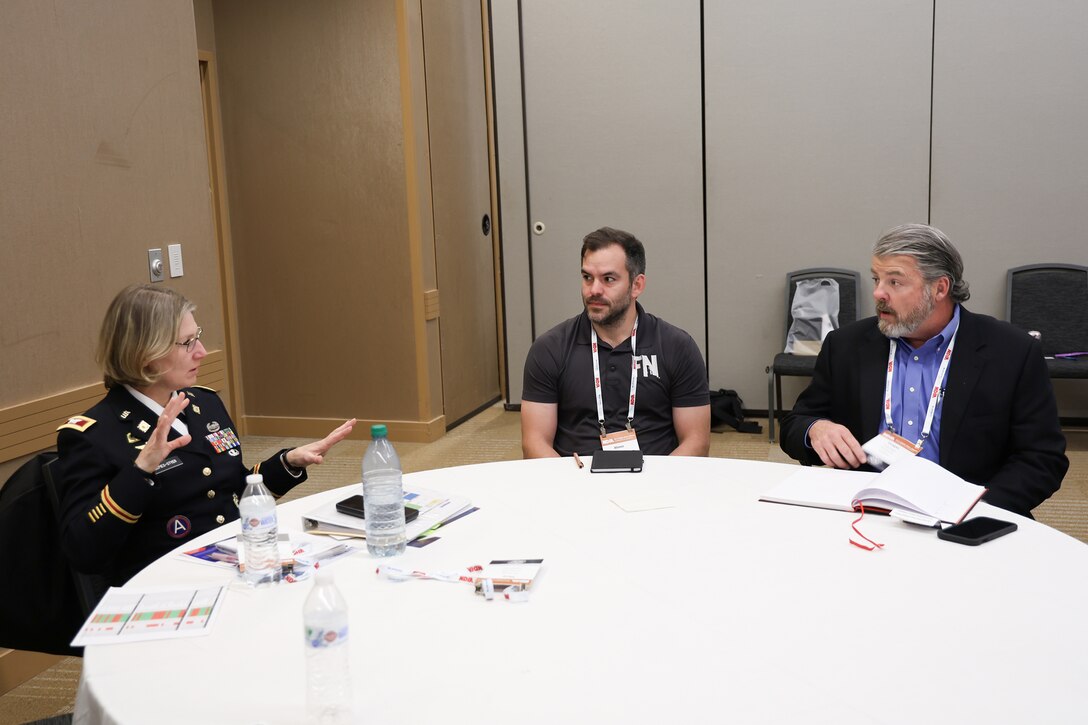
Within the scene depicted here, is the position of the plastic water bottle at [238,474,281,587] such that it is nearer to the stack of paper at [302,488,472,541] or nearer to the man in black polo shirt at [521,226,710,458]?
the stack of paper at [302,488,472,541]

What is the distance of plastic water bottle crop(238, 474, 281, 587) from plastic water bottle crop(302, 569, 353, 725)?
1.74 ft

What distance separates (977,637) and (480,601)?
857mm

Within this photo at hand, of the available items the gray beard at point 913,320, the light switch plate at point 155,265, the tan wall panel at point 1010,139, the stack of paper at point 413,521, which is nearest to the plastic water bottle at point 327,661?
the stack of paper at point 413,521

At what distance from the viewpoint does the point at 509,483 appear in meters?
2.53

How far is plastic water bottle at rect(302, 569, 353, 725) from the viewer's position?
4.63 feet

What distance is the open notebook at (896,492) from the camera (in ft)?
7.03

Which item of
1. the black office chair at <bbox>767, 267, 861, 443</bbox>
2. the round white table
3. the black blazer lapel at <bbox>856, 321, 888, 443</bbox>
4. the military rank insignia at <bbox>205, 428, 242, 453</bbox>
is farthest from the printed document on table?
the black office chair at <bbox>767, 267, 861, 443</bbox>

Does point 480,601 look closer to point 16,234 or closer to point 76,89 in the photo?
point 16,234

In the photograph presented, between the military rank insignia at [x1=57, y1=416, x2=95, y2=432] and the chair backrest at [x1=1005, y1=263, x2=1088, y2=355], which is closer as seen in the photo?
the military rank insignia at [x1=57, y1=416, x2=95, y2=432]

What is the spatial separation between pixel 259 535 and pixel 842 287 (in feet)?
15.7

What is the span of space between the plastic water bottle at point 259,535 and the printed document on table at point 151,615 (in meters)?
0.08

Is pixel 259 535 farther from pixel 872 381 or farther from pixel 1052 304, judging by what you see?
pixel 1052 304

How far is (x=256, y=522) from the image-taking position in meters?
1.94

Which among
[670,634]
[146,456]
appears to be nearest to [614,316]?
[146,456]
